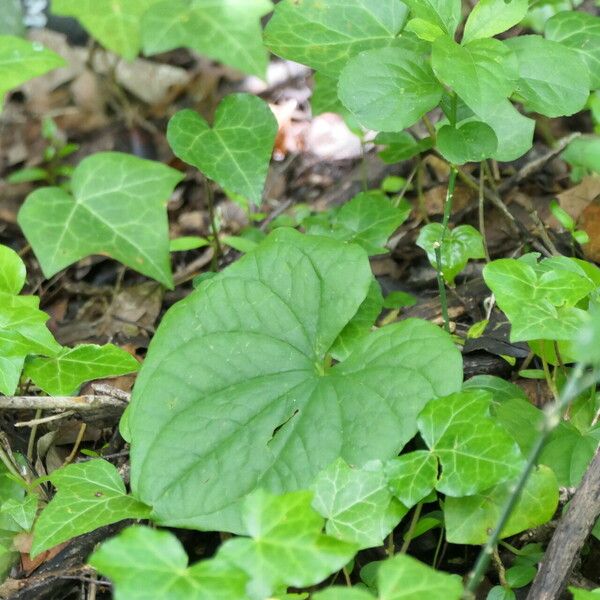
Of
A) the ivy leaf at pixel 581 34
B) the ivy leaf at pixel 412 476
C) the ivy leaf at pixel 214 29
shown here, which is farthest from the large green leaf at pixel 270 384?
the ivy leaf at pixel 214 29

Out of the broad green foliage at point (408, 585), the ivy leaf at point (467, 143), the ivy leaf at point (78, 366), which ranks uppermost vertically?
the ivy leaf at point (467, 143)

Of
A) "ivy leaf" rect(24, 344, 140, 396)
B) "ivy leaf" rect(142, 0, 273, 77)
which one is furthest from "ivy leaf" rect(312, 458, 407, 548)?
"ivy leaf" rect(142, 0, 273, 77)

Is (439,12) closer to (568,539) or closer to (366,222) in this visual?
(366,222)

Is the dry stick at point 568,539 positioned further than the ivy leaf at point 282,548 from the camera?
Yes

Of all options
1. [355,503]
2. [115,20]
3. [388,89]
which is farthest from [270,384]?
[115,20]

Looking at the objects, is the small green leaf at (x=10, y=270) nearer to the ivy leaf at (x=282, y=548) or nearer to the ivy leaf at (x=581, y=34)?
the ivy leaf at (x=282, y=548)

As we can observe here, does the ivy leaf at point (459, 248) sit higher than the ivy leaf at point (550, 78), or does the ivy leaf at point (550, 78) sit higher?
the ivy leaf at point (550, 78)

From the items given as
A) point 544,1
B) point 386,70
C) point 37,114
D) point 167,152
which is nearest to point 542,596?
point 386,70
